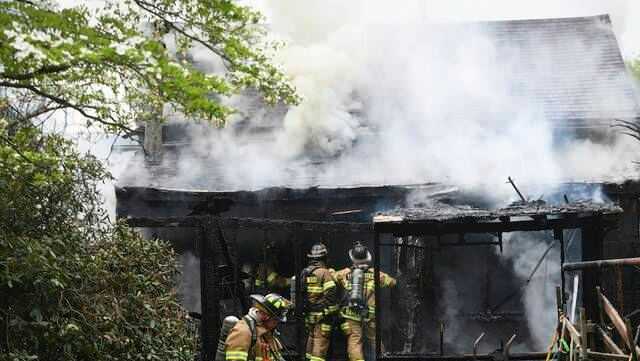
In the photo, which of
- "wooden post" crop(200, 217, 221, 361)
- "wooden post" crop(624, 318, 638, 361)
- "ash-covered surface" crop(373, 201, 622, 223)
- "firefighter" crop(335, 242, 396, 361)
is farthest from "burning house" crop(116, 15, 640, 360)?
"wooden post" crop(624, 318, 638, 361)

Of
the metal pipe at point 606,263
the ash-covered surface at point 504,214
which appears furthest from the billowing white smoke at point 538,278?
the metal pipe at point 606,263

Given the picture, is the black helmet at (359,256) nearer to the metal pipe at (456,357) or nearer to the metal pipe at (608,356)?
the metal pipe at (456,357)

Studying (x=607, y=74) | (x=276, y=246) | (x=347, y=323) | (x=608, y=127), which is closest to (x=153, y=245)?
(x=347, y=323)

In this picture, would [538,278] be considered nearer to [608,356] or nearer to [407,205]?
[407,205]

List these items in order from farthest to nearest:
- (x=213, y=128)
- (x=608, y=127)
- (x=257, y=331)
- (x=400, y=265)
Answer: (x=213, y=128) → (x=608, y=127) → (x=400, y=265) → (x=257, y=331)

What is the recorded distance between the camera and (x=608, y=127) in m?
16.7

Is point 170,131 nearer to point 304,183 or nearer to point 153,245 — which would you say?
point 304,183

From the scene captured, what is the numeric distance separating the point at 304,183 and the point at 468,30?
713 centimetres

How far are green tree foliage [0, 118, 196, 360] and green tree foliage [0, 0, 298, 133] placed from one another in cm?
81

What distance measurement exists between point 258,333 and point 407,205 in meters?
6.96

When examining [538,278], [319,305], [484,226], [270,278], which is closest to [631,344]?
[484,226]

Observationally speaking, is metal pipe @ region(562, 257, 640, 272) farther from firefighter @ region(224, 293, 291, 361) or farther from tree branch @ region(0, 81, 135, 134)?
tree branch @ region(0, 81, 135, 134)

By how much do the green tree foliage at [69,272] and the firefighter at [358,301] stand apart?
3304 millimetres

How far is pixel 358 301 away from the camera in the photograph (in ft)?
41.3
